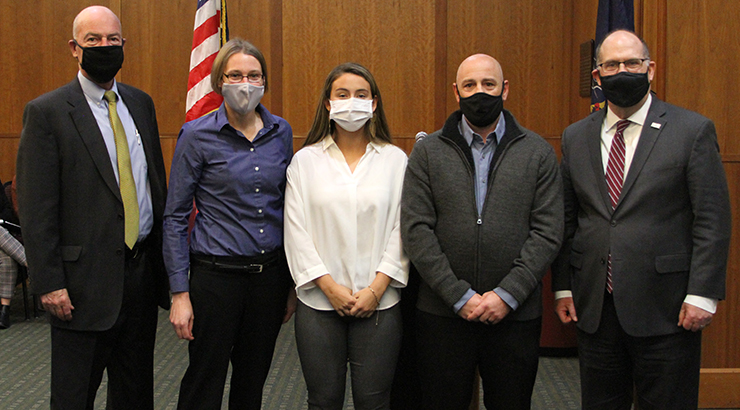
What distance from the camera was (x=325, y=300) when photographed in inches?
83.1

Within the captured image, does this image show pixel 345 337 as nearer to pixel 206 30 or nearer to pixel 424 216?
pixel 424 216

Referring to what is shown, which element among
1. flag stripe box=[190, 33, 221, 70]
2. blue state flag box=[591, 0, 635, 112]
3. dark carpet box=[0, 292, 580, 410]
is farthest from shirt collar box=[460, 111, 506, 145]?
flag stripe box=[190, 33, 221, 70]

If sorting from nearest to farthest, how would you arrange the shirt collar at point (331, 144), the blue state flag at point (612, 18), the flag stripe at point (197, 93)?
the shirt collar at point (331, 144), the blue state flag at point (612, 18), the flag stripe at point (197, 93)

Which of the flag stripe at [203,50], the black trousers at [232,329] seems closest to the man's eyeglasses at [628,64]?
the black trousers at [232,329]

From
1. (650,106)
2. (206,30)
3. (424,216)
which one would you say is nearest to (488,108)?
(424,216)

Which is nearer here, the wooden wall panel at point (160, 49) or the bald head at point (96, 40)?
the bald head at point (96, 40)

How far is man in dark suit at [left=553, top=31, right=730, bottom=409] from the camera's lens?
2.02m

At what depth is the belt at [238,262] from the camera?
2137 millimetres

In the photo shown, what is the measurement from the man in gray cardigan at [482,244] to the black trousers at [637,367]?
24 centimetres

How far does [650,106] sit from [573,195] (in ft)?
1.30

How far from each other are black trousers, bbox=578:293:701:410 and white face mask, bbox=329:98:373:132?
40.7 inches

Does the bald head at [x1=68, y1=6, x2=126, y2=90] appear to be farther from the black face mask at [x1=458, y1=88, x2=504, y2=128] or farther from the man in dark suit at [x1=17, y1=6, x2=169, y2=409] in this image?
the black face mask at [x1=458, y1=88, x2=504, y2=128]

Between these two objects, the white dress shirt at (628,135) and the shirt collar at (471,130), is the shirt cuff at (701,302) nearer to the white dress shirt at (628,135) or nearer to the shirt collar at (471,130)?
the white dress shirt at (628,135)

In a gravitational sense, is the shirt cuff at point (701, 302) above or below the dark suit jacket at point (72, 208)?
below
